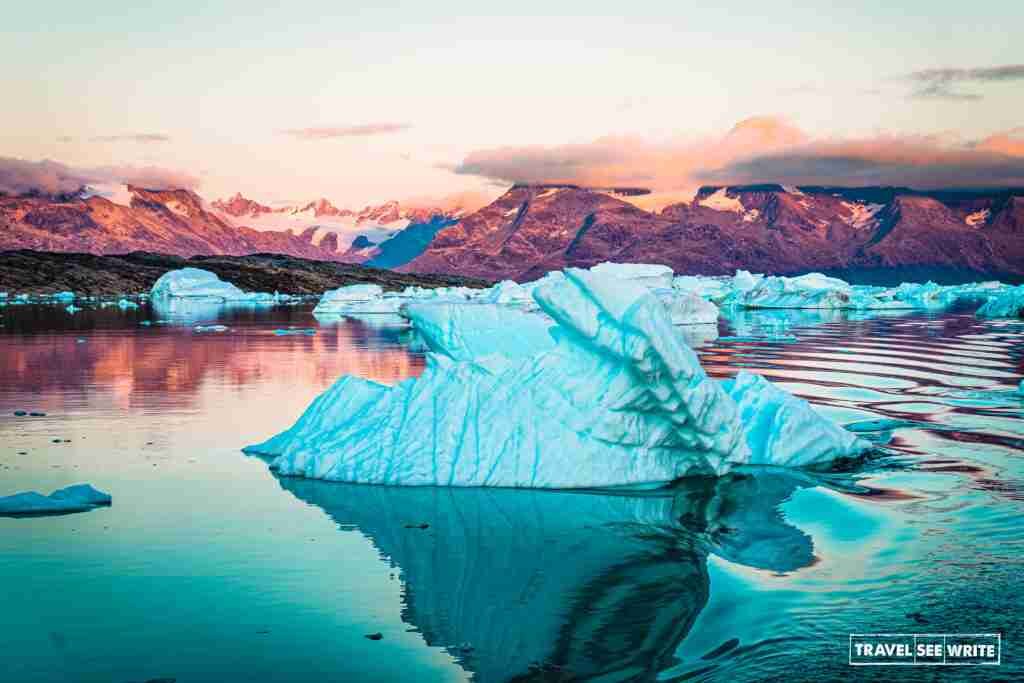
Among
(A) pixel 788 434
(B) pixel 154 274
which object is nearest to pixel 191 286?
(B) pixel 154 274

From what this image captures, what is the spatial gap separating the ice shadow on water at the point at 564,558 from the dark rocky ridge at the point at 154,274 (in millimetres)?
111433

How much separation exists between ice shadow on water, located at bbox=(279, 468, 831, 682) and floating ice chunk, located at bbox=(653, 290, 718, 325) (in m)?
38.6

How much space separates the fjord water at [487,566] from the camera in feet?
22.9

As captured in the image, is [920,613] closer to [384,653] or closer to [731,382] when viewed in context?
[384,653]

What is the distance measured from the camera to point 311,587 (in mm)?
8391

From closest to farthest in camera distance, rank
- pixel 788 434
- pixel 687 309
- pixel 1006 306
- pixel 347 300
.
A: pixel 788 434, pixel 687 309, pixel 1006 306, pixel 347 300

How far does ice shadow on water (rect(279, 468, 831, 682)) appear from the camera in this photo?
283 inches

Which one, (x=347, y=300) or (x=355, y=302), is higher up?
(x=347, y=300)

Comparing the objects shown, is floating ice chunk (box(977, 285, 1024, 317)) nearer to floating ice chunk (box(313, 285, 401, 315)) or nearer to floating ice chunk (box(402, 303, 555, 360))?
floating ice chunk (box(313, 285, 401, 315))

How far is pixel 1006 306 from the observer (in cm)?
5812

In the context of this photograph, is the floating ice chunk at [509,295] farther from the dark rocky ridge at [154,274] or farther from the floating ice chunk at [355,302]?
the dark rocky ridge at [154,274]

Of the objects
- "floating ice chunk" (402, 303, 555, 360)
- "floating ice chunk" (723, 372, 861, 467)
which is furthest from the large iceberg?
"floating ice chunk" (402, 303, 555, 360)

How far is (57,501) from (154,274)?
136 m

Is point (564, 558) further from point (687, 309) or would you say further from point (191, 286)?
point (191, 286)
